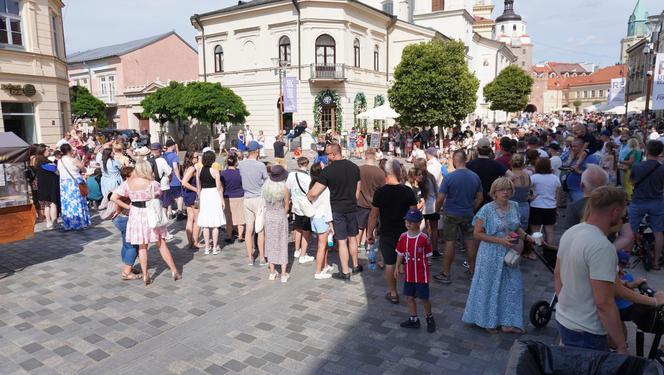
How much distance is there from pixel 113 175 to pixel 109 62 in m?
40.3

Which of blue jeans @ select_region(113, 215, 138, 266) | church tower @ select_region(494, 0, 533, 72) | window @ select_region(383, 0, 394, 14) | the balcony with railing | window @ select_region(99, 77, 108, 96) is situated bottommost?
blue jeans @ select_region(113, 215, 138, 266)

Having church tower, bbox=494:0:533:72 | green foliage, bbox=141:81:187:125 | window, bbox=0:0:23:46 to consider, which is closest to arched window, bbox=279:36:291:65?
green foliage, bbox=141:81:187:125

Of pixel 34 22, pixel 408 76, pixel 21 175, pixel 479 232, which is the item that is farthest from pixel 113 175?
pixel 408 76

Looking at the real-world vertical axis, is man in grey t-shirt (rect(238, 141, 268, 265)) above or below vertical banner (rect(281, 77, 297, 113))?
below

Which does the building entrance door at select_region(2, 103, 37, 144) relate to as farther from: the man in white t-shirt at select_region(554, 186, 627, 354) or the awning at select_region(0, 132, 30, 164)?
the man in white t-shirt at select_region(554, 186, 627, 354)

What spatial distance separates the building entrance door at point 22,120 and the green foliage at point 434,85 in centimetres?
1667

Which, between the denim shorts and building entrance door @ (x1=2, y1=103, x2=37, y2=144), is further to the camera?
building entrance door @ (x1=2, y1=103, x2=37, y2=144)

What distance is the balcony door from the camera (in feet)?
95.8

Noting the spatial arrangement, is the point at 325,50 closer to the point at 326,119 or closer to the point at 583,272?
the point at 326,119

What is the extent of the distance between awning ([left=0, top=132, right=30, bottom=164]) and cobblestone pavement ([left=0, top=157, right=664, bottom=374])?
1773 mm

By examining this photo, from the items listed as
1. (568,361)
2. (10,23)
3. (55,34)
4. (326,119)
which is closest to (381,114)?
(326,119)

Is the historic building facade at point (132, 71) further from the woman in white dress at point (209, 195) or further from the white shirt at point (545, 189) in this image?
the white shirt at point (545, 189)

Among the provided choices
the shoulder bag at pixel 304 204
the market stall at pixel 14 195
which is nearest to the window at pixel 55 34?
the market stall at pixel 14 195

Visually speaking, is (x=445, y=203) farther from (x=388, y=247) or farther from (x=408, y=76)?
(x=408, y=76)
